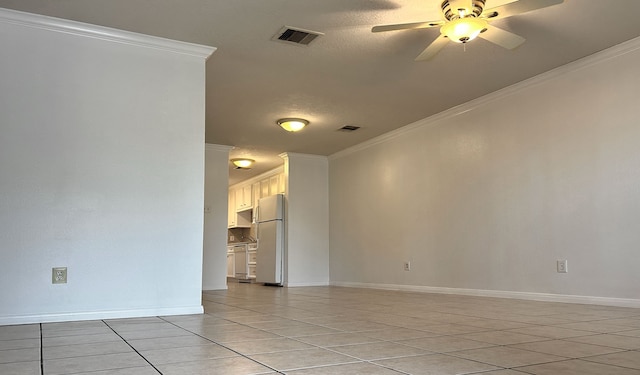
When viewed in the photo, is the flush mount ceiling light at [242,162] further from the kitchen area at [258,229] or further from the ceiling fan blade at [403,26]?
the ceiling fan blade at [403,26]

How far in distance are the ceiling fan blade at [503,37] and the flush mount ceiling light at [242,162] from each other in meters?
5.90

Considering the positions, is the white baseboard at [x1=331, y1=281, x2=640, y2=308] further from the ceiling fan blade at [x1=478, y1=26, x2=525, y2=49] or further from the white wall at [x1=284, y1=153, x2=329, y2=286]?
the ceiling fan blade at [x1=478, y1=26, x2=525, y2=49]

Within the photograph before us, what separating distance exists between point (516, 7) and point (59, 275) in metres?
3.61

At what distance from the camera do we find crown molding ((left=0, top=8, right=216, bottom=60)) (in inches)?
138

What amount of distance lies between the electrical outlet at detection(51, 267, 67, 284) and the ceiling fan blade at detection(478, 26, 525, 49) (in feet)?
11.4

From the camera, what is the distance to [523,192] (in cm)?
498

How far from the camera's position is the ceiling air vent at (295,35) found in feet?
12.7

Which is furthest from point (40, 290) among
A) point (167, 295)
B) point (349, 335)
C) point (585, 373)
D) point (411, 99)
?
Answer: point (411, 99)

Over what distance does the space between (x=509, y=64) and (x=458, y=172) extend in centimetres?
160

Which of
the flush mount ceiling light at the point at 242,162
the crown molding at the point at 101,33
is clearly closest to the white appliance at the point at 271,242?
the flush mount ceiling light at the point at 242,162

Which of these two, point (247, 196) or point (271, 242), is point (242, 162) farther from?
point (247, 196)

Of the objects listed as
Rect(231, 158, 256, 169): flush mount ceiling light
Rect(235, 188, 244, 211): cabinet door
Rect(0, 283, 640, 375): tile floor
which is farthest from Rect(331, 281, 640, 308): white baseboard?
Rect(235, 188, 244, 211): cabinet door

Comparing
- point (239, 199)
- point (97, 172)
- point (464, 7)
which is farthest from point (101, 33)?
point (239, 199)

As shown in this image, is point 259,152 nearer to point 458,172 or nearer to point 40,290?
point 458,172
